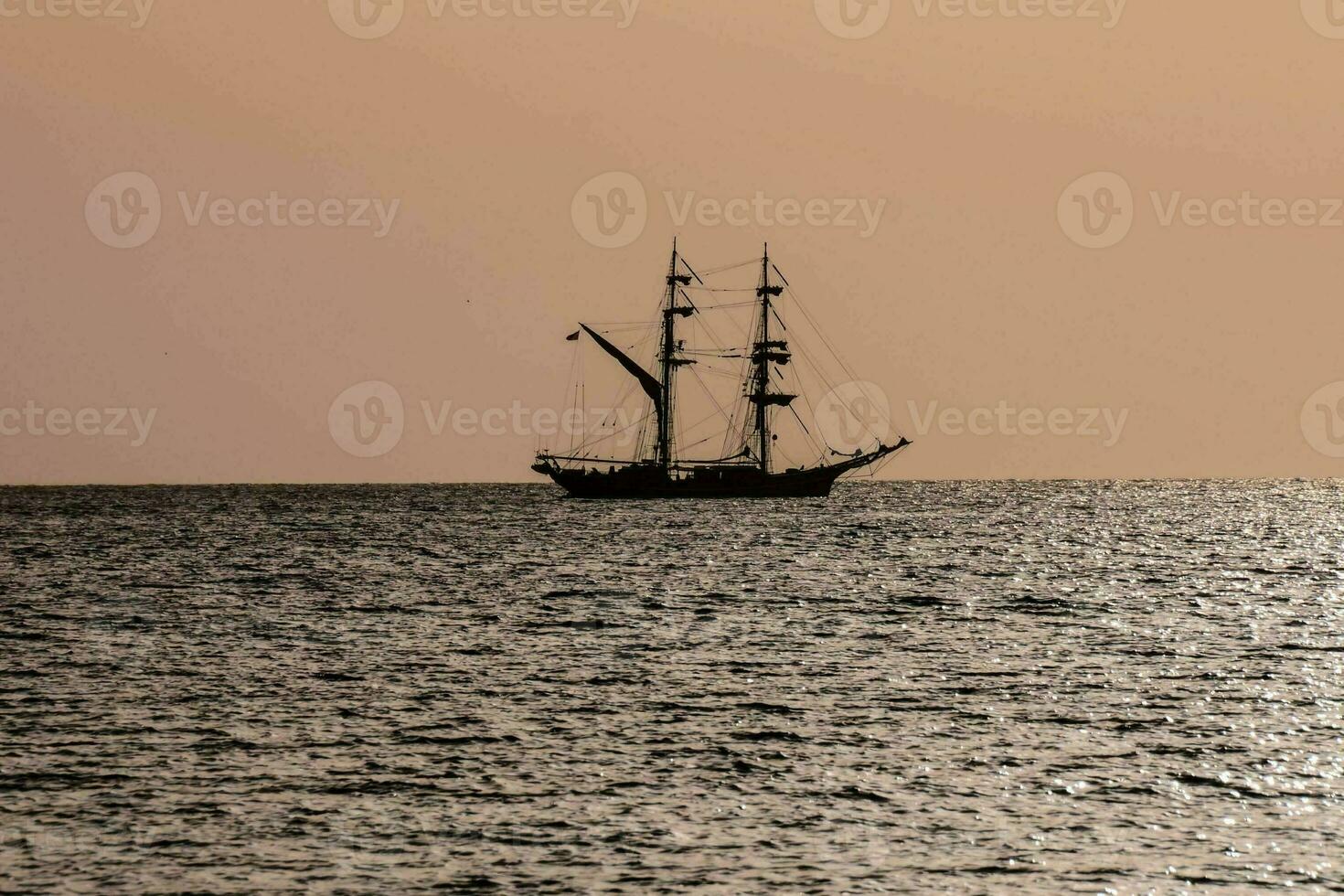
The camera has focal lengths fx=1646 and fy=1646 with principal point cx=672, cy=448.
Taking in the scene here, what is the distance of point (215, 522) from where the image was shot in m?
127

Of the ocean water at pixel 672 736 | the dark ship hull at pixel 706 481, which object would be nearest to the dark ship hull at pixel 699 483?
the dark ship hull at pixel 706 481

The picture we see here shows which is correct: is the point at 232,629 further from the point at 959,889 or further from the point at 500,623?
the point at 959,889

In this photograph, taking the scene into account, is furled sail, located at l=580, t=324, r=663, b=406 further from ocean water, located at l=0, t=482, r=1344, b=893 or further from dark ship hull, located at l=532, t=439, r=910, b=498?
ocean water, located at l=0, t=482, r=1344, b=893

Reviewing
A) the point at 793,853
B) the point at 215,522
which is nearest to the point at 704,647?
the point at 793,853

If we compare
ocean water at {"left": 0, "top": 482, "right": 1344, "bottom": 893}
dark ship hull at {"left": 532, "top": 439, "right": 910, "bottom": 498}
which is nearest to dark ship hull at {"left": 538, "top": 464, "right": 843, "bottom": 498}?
dark ship hull at {"left": 532, "top": 439, "right": 910, "bottom": 498}

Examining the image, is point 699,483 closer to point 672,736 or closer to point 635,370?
point 635,370

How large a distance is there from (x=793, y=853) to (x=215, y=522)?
11448cm

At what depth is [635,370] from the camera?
500ft

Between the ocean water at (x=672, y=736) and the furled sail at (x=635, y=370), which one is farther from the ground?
the furled sail at (x=635, y=370)

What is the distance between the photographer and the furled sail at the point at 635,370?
150875 mm

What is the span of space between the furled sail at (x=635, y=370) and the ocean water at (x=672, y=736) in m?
90.8

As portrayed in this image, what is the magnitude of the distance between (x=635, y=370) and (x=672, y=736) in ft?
419

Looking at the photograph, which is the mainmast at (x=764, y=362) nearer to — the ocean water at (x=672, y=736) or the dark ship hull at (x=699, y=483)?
the dark ship hull at (x=699, y=483)

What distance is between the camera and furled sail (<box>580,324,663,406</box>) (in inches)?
5940
